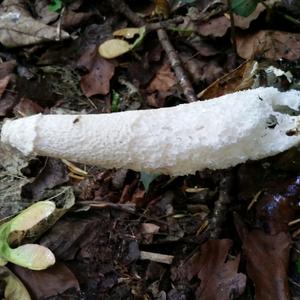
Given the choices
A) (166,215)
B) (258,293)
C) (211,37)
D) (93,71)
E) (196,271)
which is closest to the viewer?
(258,293)

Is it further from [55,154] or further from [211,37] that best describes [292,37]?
[55,154]

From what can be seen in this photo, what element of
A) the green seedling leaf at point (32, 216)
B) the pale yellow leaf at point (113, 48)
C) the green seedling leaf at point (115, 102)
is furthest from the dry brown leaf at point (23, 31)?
the green seedling leaf at point (32, 216)

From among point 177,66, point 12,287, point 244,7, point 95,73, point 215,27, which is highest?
point 244,7

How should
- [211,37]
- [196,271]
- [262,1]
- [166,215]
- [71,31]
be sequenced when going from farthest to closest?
[71,31]
[211,37]
[262,1]
[166,215]
[196,271]

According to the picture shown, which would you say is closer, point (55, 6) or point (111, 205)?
point (111, 205)

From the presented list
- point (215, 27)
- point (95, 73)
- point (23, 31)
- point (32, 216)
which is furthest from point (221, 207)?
point (23, 31)

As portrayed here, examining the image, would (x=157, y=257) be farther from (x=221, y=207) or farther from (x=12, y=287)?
(x=12, y=287)

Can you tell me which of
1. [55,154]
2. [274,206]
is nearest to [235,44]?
[274,206]
